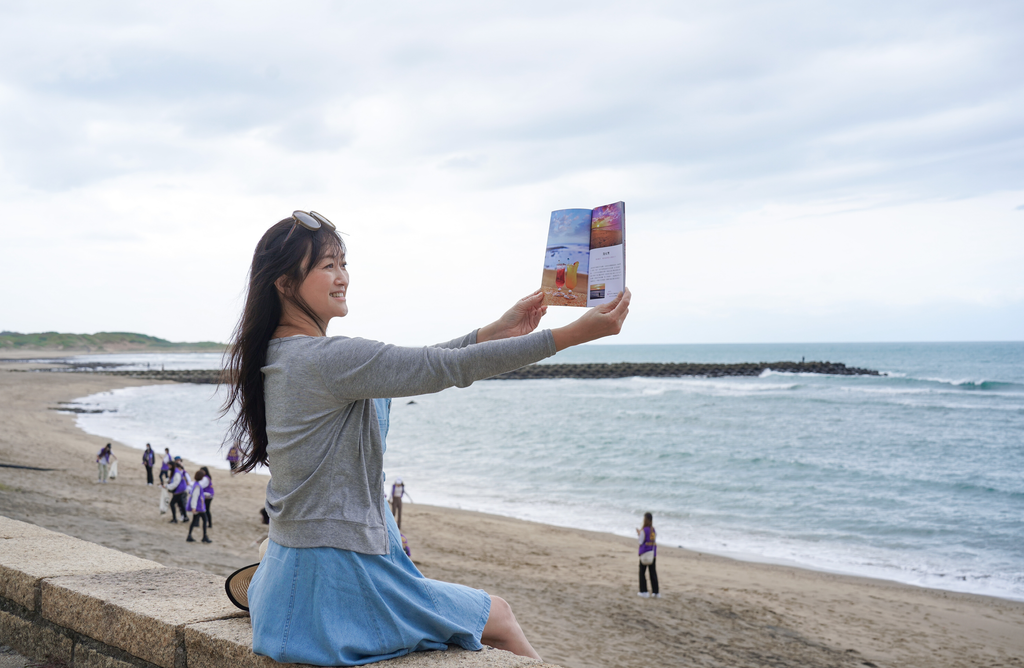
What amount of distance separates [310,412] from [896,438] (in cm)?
3497

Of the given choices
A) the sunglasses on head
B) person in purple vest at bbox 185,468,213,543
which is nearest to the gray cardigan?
the sunglasses on head

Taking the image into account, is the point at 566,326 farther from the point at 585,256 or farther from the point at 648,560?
the point at 648,560

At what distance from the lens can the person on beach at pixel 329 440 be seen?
164cm

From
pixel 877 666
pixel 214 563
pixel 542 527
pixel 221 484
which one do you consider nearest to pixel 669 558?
pixel 542 527

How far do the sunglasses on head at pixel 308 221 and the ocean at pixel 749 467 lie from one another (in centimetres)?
1469

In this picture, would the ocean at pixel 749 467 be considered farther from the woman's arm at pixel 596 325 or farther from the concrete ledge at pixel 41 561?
the woman's arm at pixel 596 325

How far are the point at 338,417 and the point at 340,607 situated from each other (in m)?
0.47

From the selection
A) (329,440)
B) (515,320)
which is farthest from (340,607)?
(515,320)

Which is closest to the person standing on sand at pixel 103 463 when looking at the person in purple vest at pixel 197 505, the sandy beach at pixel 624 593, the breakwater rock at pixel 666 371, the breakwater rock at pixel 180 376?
the sandy beach at pixel 624 593

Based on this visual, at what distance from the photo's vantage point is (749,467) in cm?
2528

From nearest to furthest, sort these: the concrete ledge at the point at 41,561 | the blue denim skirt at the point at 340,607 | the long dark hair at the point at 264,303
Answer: the blue denim skirt at the point at 340,607 → the long dark hair at the point at 264,303 → the concrete ledge at the point at 41,561

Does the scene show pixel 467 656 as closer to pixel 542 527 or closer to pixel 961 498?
pixel 542 527

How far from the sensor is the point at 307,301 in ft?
6.19

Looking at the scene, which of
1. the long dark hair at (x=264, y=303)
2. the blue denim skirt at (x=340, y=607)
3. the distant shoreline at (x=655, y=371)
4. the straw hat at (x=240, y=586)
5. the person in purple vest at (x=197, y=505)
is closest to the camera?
the blue denim skirt at (x=340, y=607)
